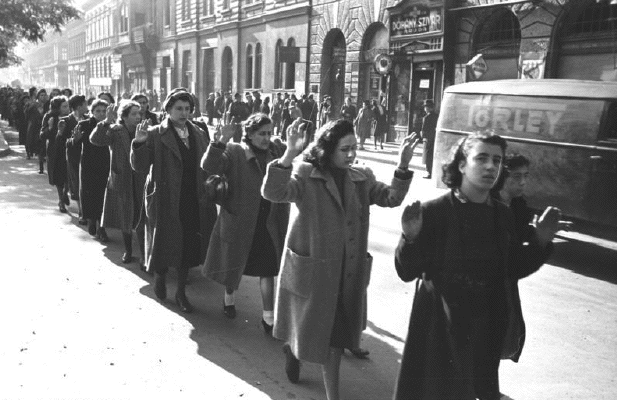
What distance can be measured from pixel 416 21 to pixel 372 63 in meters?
3.23

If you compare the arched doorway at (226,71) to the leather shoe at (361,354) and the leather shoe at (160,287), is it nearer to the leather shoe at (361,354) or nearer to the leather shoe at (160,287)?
the leather shoe at (160,287)

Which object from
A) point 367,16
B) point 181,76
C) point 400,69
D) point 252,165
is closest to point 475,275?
point 252,165

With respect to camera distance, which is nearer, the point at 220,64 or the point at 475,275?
the point at 475,275

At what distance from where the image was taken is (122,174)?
7.36 m

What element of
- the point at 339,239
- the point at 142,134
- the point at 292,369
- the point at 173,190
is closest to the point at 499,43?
the point at 173,190

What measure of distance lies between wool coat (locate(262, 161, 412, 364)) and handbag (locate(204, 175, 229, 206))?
134 cm

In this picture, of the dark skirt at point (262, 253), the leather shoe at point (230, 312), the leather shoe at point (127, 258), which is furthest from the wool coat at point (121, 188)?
the dark skirt at point (262, 253)

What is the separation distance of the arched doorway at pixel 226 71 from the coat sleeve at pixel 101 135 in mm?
29586

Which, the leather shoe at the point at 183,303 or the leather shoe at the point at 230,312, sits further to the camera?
the leather shoe at the point at 183,303

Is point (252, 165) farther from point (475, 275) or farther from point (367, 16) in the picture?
point (367, 16)

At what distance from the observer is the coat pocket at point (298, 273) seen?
11.7ft

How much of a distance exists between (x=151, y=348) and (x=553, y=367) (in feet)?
9.23

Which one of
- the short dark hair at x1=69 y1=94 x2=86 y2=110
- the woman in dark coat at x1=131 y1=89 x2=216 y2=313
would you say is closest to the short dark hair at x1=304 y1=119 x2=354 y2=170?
the woman in dark coat at x1=131 y1=89 x2=216 y2=313

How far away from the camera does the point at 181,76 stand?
42.8m
